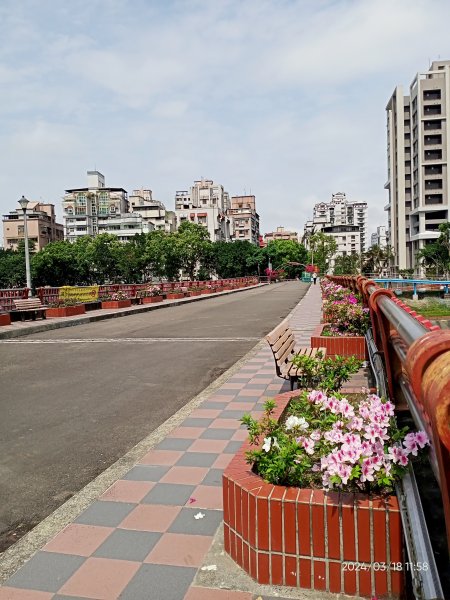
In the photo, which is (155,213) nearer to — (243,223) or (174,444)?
(243,223)

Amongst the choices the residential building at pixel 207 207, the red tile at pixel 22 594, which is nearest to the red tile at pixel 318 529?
the red tile at pixel 22 594

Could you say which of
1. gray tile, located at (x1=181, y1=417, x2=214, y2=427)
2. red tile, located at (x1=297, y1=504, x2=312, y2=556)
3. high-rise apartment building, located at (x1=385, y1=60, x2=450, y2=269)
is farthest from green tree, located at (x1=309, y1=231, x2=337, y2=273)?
red tile, located at (x1=297, y1=504, x2=312, y2=556)

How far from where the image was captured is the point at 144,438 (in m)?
5.69

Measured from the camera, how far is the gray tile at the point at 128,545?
3.18 metres

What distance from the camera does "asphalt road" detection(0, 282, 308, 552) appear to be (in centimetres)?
460

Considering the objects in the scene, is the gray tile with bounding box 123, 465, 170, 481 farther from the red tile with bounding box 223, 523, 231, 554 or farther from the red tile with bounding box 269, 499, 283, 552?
the red tile with bounding box 269, 499, 283, 552

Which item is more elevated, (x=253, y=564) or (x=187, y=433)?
(x=253, y=564)

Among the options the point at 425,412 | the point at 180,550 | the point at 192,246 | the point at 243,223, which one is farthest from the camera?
the point at 243,223

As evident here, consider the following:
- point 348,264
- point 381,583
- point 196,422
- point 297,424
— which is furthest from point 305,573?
point 348,264

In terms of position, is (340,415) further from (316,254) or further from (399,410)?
(316,254)

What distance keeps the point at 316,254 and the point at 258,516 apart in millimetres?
104500

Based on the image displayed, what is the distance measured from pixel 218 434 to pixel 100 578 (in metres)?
2.62

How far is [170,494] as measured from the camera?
13.3ft

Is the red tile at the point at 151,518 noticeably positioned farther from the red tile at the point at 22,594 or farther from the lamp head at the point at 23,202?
the lamp head at the point at 23,202
